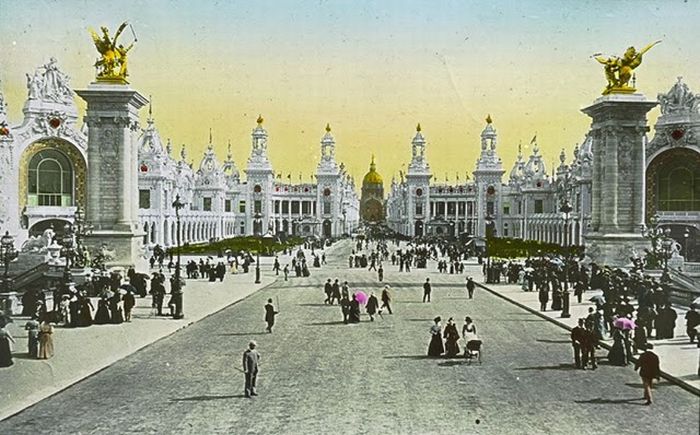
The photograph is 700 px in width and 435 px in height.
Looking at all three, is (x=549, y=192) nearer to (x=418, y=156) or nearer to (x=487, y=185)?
(x=487, y=185)

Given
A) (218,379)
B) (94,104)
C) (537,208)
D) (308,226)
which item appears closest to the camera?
(218,379)

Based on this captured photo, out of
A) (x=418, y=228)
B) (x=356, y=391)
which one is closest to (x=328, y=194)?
(x=418, y=228)

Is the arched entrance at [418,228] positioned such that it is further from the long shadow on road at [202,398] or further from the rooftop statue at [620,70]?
the long shadow on road at [202,398]

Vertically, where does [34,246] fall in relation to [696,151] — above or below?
below

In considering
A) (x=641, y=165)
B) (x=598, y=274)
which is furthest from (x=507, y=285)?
(x=641, y=165)

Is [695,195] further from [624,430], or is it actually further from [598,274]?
[624,430]

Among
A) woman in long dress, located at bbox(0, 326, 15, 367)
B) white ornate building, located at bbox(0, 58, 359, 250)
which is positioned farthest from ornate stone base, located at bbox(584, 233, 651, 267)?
woman in long dress, located at bbox(0, 326, 15, 367)
